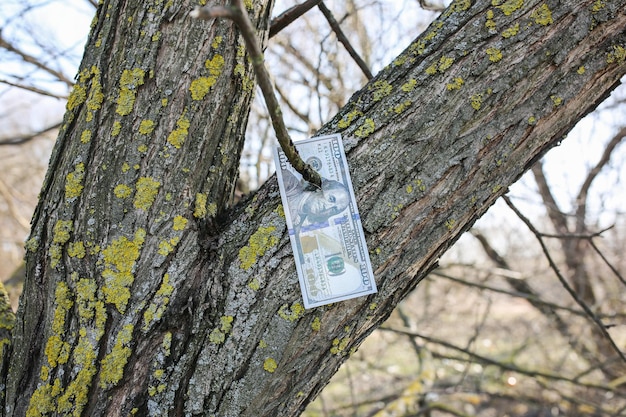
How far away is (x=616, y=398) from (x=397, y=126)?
→ 522cm

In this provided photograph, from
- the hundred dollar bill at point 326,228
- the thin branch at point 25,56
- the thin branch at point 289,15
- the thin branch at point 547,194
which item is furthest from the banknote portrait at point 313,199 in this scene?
the thin branch at point 547,194

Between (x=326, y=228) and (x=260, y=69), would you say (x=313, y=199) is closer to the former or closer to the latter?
(x=326, y=228)

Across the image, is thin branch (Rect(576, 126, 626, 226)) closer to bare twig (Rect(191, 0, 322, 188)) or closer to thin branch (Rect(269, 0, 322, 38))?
thin branch (Rect(269, 0, 322, 38))

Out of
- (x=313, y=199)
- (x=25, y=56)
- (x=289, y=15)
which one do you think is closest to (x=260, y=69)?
(x=313, y=199)

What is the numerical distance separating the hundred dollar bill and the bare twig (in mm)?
54

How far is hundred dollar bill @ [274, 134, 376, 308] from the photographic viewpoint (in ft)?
3.78

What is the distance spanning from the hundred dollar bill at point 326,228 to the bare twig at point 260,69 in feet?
0.18

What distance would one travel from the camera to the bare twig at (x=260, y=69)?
682 mm

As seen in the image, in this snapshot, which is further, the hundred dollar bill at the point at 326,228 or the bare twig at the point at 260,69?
the hundred dollar bill at the point at 326,228

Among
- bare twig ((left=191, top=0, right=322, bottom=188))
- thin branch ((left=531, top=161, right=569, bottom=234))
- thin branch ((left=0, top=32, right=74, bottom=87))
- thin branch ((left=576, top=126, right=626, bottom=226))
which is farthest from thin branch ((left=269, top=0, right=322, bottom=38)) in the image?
thin branch ((left=531, top=161, right=569, bottom=234))

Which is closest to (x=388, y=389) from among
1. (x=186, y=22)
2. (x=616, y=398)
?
(x=616, y=398)

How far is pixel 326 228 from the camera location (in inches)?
47.3

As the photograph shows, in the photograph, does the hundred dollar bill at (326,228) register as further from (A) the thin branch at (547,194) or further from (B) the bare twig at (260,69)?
(A) the thin branch at (547,194)

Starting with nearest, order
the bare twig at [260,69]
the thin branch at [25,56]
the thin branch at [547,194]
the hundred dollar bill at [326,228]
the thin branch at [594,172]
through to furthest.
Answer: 1. the bare twig at [260,69]
2. the hundred dollar bill at [326,228]
3. the thin branch at [25,56]
4. the thin branch at [594,172]
5. the thin branch at [547,194]
